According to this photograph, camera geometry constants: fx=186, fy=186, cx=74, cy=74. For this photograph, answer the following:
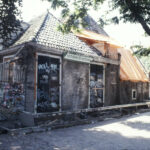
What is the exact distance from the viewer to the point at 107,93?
13414 mm

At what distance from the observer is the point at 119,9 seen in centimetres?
806

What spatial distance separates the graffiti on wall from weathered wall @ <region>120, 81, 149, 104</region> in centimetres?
814

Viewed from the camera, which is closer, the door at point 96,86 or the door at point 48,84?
the door at point 48,84

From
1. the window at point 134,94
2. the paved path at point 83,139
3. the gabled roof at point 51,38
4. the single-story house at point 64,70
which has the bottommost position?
the paved path at point 83,139

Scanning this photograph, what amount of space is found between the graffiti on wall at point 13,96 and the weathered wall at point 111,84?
240 inches

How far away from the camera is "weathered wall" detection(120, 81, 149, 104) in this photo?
15.0 m

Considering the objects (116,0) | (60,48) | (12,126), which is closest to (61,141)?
(12,126)

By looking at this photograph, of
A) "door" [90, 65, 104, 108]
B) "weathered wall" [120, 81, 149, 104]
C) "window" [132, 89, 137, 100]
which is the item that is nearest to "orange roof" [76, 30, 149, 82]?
"weathered wall" [120, 81, 149, 104]

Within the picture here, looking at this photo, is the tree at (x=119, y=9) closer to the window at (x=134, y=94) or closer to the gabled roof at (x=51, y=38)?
the gabled roof at (x=51, y=38)

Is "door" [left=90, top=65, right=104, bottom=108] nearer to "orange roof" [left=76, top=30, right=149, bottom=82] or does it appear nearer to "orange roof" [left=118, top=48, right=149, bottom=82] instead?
"orange roof" [left=76, top=30, right=149, bottom=82]

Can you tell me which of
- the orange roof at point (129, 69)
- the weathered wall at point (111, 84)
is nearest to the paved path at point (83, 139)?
the weathered wall at point (111, 84)

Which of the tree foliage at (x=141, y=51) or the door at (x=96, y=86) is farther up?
the tree foliage at (x=141, y=51)

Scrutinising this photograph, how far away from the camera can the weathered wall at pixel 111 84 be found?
13.4 m

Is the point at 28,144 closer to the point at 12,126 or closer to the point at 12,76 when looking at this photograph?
the point at 12,126
